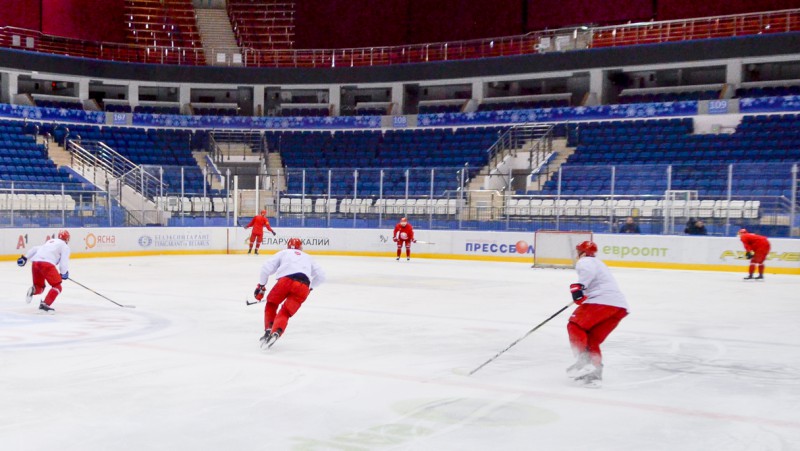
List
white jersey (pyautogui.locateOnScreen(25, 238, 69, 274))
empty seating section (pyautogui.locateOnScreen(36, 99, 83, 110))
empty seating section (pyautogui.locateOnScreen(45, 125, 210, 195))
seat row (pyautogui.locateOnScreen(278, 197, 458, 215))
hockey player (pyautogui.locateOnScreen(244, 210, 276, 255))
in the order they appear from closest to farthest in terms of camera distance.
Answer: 1. white jersey (pyautogui.locateOnScreen(25, 238, 69, 274))
2. hockey player (pyautogui.locateOnScreen(244, 210, 276, 255))
3. seat row (pyautogui.locateOnScreen(278, 197, 458, 215))
4. empty seating section (pyautogui.locateOnScreen(45, 125, 210, 195))
5. empty seating section (pyautogui.locateOnScreen(36, 99, 83, 110))

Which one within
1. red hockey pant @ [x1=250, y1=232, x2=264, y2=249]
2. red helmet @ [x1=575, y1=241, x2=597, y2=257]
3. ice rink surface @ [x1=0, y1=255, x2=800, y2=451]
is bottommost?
ice rink surface @ [x1=0, y1=255, x2=800, y2=451]

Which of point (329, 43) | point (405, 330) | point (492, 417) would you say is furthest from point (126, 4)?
point (492, 417)

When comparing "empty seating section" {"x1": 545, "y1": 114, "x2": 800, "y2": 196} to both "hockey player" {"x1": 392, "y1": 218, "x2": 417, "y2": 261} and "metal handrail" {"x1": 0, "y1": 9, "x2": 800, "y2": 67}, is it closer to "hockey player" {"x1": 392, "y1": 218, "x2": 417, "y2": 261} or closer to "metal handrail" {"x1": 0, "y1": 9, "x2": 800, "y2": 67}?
"metal handrail" {"x1": 0, "y1": 9, "x2": 800, "y2": 67}

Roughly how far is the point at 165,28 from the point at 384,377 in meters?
39.5

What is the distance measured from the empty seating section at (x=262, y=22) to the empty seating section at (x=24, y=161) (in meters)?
12.8

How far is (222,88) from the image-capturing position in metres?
44.2

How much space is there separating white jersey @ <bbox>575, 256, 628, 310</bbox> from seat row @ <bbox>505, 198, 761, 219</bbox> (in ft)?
54.1

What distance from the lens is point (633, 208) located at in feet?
78.9

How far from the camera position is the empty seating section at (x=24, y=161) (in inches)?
1268

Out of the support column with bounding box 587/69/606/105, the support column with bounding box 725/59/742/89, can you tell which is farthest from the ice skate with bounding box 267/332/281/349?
the support column with bounding box 725/59/742/89

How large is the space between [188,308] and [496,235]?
14821 mm

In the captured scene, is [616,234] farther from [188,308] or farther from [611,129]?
[188,308]

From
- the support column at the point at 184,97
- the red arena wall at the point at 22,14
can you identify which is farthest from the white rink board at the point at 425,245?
the red arena wall at the point at 22,14

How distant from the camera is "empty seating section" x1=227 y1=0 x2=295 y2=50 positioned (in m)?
44.5
